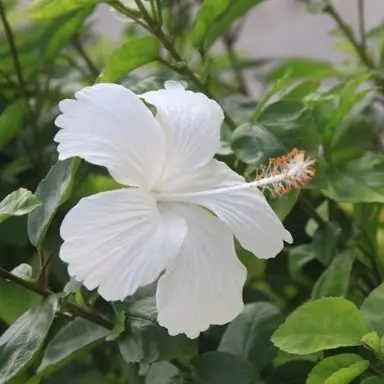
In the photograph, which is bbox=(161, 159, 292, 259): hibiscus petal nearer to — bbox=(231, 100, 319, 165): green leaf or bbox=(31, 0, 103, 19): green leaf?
bbox=(231, 100, 319, 165): green leaf

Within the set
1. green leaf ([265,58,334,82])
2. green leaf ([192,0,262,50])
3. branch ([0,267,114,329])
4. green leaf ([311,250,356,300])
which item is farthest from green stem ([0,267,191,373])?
green leaf ([265,58,334,82])

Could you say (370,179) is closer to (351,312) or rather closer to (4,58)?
(351,312)

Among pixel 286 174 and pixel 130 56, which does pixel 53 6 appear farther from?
pixel 286 174

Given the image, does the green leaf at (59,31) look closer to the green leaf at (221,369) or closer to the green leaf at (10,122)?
the green leaf at (10,122)

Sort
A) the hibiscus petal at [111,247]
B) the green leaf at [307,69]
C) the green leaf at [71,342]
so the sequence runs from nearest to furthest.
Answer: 1. the hibiscus petal at [111,247]
2. the green leaf at [71,342]
3. the green leaf at [307,69]

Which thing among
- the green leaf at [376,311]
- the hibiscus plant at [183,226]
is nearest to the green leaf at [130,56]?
the hibiscus plant at [183,226]
